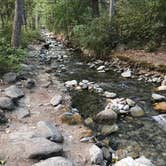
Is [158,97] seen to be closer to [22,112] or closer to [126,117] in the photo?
[126,117]

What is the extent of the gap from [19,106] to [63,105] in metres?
1.24

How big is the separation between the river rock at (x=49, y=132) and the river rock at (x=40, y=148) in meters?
0.35

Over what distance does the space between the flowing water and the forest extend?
0.02 m

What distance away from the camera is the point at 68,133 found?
709cm

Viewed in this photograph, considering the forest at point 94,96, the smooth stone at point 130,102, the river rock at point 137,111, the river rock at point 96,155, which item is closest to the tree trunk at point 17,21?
the forest at point 94,96

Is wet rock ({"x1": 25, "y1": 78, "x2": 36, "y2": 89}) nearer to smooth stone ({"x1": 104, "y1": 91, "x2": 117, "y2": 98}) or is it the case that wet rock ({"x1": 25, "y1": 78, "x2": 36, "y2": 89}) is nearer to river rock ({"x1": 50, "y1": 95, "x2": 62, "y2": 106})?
river rock ({"x1": 50, "y1": 95, "x2": 62, "y2": 106})

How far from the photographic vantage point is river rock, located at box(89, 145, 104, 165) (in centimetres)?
580

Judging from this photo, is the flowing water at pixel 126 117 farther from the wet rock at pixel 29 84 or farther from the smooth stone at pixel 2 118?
the smooth stone at pixel 2 118

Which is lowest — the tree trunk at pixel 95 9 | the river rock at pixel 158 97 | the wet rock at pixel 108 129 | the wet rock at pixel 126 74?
the wet rock at pixel 126 74

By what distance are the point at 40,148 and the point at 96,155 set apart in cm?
106

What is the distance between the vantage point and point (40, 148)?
573cm

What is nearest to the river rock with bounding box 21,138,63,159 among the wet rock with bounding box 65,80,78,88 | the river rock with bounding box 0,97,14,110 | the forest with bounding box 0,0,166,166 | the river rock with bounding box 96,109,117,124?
the forest with bounding box 0,0,166,166

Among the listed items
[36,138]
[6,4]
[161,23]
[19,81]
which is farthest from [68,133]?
[6,4]

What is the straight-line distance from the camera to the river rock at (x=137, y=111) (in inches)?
336
